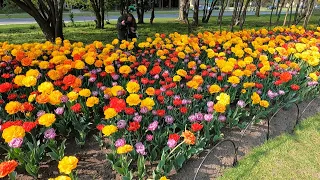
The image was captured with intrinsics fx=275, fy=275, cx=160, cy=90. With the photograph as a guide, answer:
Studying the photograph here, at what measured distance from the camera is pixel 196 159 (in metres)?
3.53

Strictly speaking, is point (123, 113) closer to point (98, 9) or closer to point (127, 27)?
point (127, 27)

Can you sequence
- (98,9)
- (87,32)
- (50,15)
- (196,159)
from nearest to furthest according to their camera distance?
(196,159), (50,15), (87,32), (98,9)

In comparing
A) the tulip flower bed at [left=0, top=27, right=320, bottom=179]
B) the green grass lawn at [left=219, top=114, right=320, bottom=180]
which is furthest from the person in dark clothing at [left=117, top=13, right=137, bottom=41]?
the green grass lawn at [left=219, top=114, right=320, bottom=180]

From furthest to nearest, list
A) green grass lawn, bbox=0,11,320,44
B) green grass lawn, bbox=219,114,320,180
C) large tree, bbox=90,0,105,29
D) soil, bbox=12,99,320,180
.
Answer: large tree, bbox=90,0,105,29
green grass lawn, bbox=0,11,320,44
green grass lawn, bbox=219,114,320,180
soil, bbox=12,99,320,180

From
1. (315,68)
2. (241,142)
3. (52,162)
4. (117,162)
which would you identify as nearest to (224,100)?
(241,142)

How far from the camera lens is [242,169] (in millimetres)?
3451

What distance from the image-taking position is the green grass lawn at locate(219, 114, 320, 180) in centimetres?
341

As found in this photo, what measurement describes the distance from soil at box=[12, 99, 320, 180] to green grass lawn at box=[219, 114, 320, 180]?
0.14 meters

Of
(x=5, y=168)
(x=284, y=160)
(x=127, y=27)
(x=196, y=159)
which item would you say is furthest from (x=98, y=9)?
(x=5, y=168)

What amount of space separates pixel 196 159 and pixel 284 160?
3.99 feet

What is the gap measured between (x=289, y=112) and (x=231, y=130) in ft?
4.64

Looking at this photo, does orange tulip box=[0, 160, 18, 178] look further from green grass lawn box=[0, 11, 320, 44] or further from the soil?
green grass lawn box=[0, 11, 320, 44]

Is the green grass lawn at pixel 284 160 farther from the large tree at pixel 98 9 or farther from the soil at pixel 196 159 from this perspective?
the large tree at pixel 98 9

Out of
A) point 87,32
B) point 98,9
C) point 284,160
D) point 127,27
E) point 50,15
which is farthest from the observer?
point 98,9
